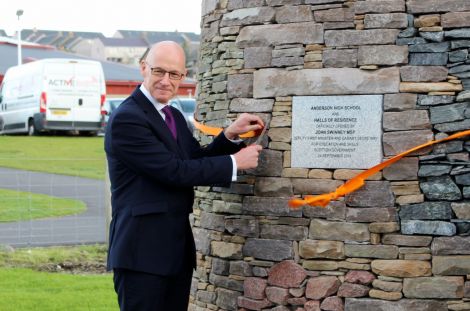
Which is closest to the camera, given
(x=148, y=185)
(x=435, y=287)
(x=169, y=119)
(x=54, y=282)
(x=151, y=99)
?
(x=148, y=185)

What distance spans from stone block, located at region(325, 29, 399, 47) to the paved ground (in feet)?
22.0

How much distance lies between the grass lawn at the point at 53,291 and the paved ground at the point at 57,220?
1.58 metres

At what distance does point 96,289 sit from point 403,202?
456 cm

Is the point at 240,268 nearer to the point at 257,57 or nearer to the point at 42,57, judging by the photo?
the point at 257,57

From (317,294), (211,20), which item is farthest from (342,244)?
(211,20)

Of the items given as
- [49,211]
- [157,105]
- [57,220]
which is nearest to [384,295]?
[157,105]

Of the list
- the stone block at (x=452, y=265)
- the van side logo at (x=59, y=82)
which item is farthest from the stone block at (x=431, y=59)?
the van side logo at (x=59, y=82)

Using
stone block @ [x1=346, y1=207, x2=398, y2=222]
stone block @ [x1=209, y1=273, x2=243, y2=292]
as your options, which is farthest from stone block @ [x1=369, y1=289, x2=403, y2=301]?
stone block @ [x1=209, y1=273, x2=243, y2=292]

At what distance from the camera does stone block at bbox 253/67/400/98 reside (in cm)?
547

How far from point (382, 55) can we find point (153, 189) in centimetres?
170

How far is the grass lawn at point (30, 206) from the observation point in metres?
11.8

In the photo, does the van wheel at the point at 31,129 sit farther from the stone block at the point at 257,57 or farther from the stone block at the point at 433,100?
the stone block at the point at 433,100

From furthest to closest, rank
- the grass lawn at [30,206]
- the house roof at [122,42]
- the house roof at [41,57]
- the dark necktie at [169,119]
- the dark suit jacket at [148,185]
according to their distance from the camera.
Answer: the house roof at [122,42] → the house roof at [41,57] → the grass lawn at [30,206] → the dark necktie at [169,119] → the dark suit jacket at [148,185]

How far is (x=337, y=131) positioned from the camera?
5617mm
